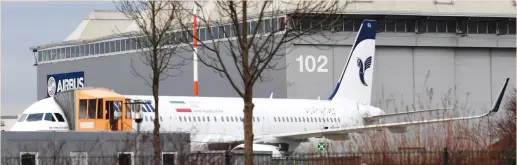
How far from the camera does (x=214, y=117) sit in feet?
154

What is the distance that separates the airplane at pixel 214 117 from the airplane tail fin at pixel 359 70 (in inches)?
13.7

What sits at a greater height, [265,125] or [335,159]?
[265,125]

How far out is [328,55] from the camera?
232 ft

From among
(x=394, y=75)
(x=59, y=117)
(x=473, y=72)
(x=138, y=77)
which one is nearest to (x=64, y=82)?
(x=138, y=77)

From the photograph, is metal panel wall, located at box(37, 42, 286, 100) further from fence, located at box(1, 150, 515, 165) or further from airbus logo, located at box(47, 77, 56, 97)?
fence, located at box(1, 150, 515, 165)

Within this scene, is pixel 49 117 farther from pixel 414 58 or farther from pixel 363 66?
pixel 414 58

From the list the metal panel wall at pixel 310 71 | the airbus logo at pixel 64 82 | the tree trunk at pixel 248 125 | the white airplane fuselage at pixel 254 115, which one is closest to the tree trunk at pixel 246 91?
the tree trunk at pixel 248 125

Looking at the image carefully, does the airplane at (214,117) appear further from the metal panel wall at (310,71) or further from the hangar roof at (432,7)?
the hangar roof at (432,7)

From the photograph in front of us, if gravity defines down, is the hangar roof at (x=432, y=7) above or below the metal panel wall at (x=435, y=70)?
above

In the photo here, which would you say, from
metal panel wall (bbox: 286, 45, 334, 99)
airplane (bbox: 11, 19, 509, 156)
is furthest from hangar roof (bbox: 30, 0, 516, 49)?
airplane (bbox: 11, 19, 509, 156)

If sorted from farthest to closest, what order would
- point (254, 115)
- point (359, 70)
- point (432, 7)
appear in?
point (432, 7), point (359, 70), point (254, 115)

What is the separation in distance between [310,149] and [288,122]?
1715mm

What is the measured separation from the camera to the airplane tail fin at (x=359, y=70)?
186 ft

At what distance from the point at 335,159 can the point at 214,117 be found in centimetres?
1562
